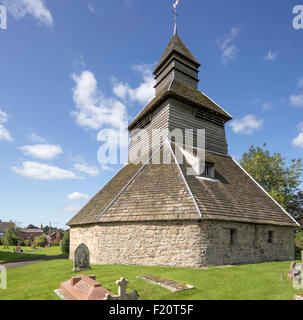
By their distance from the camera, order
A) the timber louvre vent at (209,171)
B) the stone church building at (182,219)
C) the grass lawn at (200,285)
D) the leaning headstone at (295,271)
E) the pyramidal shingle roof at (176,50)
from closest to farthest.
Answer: the grass lawn at (200,285) → the leaning headstone at (295,271) → the stone church building at (182,219) → the timber louvre vent at (209,171) → the pyramidal shingle roof at (176,50)

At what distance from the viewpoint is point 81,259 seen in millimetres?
10242

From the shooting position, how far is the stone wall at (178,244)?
10.4 meters

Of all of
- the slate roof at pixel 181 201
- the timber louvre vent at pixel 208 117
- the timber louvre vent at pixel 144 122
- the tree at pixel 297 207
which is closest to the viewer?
the slate roof at pixel 181 201

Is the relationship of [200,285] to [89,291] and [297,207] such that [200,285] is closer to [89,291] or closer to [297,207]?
[89,291]

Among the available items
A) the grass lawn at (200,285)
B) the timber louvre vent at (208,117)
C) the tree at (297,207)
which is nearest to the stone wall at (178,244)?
the grass lawn at (200,285)

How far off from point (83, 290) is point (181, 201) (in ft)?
21.8

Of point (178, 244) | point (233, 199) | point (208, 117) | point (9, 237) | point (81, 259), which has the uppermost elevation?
point (208, 117)

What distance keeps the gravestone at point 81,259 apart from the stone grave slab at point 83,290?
3078mm

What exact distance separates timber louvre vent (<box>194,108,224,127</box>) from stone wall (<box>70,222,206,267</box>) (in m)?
10.9

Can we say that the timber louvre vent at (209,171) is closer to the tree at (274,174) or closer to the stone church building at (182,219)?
the stone church building at (182,219)

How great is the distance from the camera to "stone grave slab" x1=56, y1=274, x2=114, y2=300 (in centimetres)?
562

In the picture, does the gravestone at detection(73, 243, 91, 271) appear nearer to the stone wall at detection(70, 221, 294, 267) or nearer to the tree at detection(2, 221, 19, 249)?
the stone wall at detection(70, 221, 294, 267)

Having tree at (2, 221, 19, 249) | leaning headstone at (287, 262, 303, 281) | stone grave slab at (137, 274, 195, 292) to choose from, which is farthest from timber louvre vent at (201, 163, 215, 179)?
tree at (2, 221, 19, 249)

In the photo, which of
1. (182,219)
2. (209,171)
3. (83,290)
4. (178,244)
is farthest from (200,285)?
(209,171)
